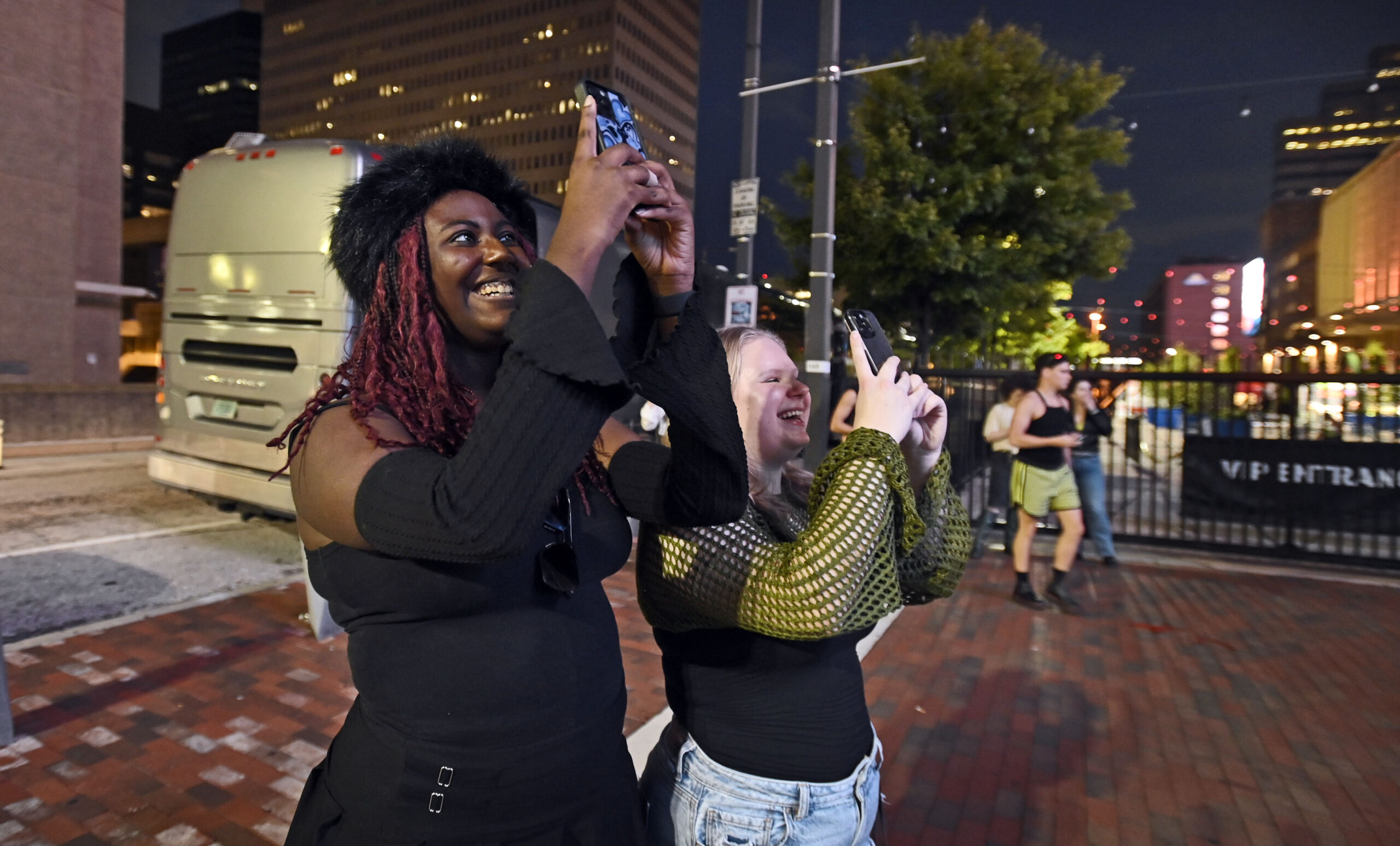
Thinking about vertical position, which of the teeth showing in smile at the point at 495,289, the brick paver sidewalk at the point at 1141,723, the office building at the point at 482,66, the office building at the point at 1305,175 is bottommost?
the brick paver sidewalk at the point at 1141,723

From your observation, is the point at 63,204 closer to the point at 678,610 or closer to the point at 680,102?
the point at 678,610

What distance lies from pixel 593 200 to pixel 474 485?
38 cm

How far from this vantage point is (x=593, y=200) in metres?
1.05

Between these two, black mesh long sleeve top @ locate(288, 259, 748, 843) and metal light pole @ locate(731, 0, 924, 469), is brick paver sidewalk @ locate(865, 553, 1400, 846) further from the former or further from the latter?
metal light pole @ locate(731, 0, 924, 469)

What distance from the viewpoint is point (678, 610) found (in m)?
1.61

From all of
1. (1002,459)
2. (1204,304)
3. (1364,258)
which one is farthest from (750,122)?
(1204,304)

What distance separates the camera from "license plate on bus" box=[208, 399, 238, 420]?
698 cm

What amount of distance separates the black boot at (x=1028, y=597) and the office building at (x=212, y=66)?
13562 centimetres

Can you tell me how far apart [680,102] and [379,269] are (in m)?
120

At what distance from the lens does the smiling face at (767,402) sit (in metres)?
1.88

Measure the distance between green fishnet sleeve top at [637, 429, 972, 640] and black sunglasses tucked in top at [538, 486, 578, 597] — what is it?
0.26 meters

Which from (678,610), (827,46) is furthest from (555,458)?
(827,46)

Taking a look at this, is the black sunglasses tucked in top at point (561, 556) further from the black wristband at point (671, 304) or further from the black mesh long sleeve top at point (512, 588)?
the black wristband at point (671, 304)

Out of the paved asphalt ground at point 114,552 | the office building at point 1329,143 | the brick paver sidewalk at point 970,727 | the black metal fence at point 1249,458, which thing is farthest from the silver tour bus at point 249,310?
the office building at point 1329,143
